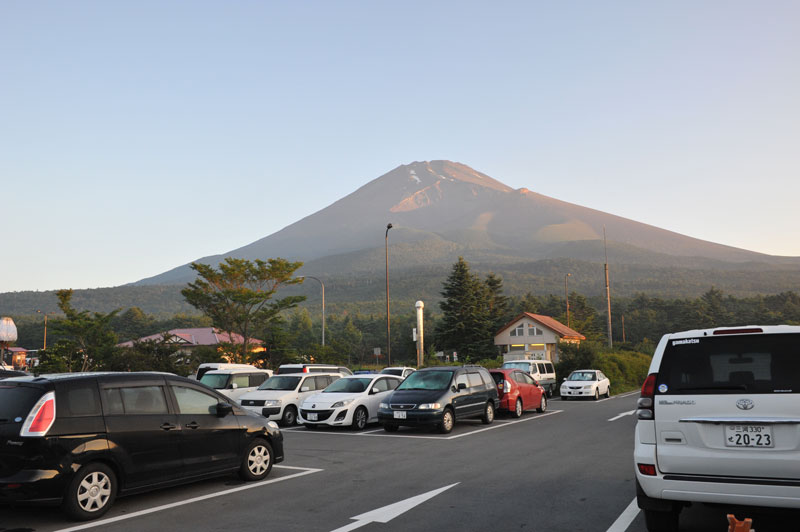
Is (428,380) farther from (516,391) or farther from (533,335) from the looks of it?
(533,335)

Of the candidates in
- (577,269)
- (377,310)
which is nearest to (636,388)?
(377,310)

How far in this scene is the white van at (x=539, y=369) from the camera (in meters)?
30.5

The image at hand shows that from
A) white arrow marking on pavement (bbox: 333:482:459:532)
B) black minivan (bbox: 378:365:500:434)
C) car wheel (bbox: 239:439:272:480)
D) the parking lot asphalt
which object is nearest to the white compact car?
black minivan (bbox: 378:365:500:434)

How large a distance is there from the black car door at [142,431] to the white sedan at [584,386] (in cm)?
2519

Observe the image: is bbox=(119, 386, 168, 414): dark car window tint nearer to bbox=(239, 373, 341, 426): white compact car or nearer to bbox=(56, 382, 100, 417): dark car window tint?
bbox=(56, 382, 100, 417): dark car window tint

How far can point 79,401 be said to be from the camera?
7.10 metres

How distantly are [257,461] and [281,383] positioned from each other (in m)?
9.92

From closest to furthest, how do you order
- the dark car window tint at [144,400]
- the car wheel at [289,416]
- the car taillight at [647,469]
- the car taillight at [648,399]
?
the car taillight at [647,469] → the car taillight at [648,399] → the dark car window tint at [144,400] → the car wheel at [289,416]

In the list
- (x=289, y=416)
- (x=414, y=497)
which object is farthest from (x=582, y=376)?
(x=414, y=497)

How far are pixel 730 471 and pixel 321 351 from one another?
3629 cm

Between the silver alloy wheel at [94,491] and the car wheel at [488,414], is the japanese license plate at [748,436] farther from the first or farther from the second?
the car wheel at [488,414]

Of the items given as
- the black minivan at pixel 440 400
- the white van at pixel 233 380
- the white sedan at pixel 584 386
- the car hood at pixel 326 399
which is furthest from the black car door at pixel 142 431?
the white sedan at pixel 584 386

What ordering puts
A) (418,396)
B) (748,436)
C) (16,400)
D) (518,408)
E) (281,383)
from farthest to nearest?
(518,408), (281,383), (418,396), (16,400), (748,436)

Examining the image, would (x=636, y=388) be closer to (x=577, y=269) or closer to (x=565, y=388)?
(x=565, y=388)
